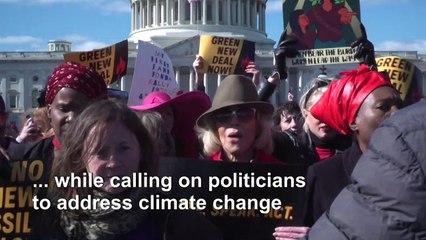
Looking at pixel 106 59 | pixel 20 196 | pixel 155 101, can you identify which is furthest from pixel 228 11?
pixel 20 196

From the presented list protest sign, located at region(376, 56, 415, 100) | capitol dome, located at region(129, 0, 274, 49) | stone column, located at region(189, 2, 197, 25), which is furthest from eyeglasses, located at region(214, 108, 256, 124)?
stone column, located at region(189, 2, 197, 25)

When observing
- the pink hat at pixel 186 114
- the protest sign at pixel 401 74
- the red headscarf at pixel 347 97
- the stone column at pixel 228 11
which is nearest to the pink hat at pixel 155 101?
the pink hat at pixel 186 114

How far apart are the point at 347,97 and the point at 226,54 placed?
20.0 feet

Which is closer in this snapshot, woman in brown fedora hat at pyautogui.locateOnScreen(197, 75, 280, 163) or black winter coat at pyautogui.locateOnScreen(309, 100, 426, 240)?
black winter coat at pyautogui.locateOnScreen(309, 100, 426, 240)

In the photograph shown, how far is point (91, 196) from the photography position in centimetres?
261

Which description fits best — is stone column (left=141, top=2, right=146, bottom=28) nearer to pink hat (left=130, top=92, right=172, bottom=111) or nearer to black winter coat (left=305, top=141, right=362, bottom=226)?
pink hat (left=130, top=92, right=172, bottom=111)

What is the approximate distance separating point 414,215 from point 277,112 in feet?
18.3

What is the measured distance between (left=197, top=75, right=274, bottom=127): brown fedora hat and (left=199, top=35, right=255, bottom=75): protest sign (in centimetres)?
527

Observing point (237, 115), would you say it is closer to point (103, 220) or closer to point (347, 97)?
point (347, 97)

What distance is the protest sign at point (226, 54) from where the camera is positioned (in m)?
9.32

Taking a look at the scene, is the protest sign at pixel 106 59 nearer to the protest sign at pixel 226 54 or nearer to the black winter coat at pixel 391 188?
the protest sign at pixel 226 54

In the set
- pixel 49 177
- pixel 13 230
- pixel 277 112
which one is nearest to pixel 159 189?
pixel 49 177

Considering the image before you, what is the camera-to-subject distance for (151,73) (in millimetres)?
7355

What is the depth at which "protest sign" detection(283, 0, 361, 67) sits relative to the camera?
Result: 7734 mm
